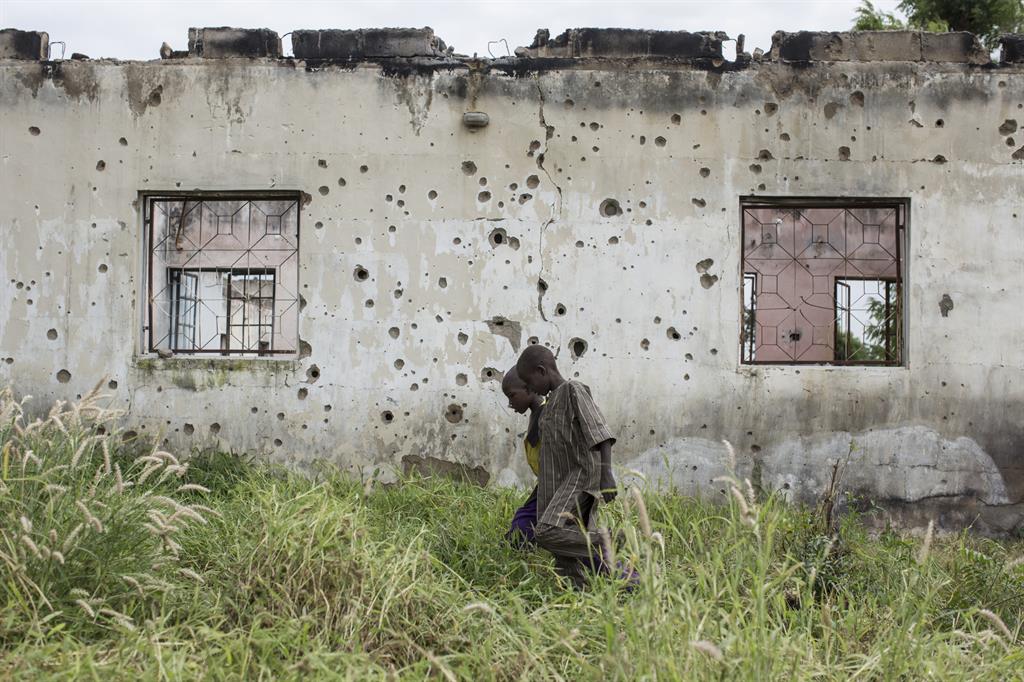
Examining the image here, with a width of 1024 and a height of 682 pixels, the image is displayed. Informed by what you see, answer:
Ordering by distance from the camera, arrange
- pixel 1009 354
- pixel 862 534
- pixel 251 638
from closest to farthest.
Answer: pixel 251 638 → pixel 862 534 → pixel 1009 354

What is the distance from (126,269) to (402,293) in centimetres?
192

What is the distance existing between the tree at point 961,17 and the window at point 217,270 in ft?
34.1

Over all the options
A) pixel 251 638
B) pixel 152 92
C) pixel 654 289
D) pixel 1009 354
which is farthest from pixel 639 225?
pixel 251 638

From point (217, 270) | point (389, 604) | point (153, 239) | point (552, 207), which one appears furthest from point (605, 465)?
point (217, 270)

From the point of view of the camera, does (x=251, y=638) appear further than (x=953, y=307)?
No

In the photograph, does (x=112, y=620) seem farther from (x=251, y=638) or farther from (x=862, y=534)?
(x=862, y=534)

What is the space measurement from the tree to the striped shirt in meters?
13.2

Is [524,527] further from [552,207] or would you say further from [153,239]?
[153,239]

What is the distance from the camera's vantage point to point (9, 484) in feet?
11.8

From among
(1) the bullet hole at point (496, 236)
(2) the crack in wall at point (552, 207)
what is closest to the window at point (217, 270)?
(1) the bullet hole at point (496, 236)

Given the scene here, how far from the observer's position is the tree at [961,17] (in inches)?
576

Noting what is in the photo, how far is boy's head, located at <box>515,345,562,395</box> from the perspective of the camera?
13.4ft

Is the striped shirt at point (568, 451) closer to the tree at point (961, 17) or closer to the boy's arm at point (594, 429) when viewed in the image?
the boy's arm at point (594, 429)

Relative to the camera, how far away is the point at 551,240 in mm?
6223
